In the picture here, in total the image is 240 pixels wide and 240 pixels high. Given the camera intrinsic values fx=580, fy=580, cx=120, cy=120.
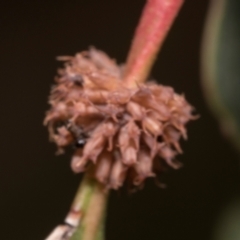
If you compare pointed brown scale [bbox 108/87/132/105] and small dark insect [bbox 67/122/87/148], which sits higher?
pointed brown scale [bbox 108/87/132/105]

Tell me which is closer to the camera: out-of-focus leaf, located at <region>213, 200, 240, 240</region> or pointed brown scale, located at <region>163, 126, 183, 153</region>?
pointed brown scale, located at <region>163, 126, 183, 153</region>

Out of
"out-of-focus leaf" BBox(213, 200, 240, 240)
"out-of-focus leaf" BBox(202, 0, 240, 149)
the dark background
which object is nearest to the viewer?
"out-of-focus leaf" BBox(202, 0, 240, 149)

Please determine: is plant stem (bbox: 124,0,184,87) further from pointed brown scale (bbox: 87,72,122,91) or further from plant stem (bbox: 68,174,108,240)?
plant stem (bbox: 68,174,108,240)

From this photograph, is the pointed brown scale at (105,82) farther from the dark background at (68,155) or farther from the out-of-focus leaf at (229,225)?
the dark background at (68,155)

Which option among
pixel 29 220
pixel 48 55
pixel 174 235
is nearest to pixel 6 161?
pixel 29 220

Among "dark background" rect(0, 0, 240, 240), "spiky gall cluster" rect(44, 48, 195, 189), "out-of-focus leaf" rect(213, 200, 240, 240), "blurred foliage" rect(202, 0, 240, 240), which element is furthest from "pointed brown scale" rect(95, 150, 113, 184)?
"dark background" rect(0, 0, 240, 240)

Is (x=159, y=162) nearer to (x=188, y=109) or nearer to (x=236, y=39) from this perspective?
(x=188, y=109)

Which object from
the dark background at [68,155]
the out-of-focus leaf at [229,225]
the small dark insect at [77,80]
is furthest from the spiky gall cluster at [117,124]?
the dark background at [68,155]
